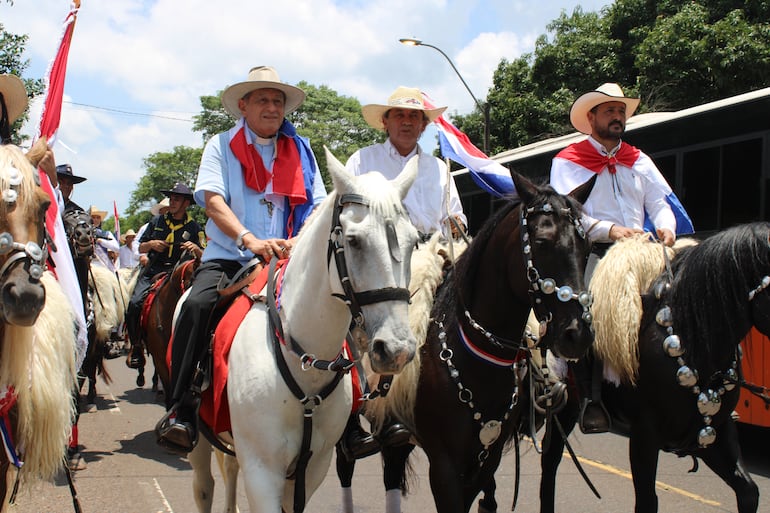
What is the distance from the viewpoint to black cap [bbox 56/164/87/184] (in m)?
7.07

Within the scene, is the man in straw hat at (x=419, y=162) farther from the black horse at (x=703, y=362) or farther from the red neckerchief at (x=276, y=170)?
the black horse at (x=703, y=362)

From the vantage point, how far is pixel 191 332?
346 cm

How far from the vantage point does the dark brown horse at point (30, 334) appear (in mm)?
2557

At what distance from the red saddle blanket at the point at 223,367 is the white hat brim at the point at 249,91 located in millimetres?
1099

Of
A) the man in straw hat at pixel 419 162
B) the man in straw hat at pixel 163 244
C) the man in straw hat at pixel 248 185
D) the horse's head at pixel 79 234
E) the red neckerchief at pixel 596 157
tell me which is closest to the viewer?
the man in straw hat at pixel 248 185

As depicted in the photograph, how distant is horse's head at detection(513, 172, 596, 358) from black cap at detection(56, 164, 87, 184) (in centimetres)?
546

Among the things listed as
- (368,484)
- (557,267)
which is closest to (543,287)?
(557,267)

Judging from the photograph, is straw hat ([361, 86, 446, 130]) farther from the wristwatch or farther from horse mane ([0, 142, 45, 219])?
horse mane ([0, 142, 45, 219])

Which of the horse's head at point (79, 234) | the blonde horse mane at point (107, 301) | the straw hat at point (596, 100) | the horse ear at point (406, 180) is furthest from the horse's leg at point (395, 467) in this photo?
the blonde horse mane at point (107, 301)

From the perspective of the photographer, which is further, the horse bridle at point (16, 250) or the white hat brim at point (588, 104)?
the white hat brim at point (588, 104)

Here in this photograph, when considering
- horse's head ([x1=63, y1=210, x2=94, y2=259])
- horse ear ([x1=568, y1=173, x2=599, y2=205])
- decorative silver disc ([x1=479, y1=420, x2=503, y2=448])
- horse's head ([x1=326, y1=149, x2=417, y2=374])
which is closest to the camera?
horse's head ([x1=326, y1=149, x2=417, y2=374])

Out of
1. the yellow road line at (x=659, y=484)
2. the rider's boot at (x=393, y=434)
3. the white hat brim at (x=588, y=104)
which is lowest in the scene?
the yellow road line at (x=659, y=484)

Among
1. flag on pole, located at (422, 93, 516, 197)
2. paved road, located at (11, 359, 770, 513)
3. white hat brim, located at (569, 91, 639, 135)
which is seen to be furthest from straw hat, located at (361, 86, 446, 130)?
paved road, located at (11, 359, 770, 513)

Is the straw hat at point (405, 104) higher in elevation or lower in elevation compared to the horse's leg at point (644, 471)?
higher
